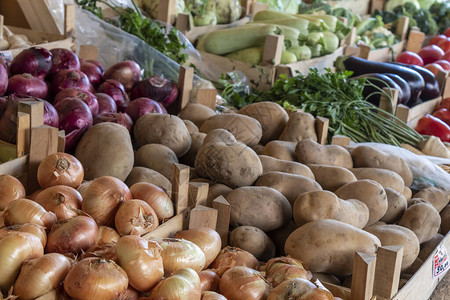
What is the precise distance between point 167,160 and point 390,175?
1069 millimetres

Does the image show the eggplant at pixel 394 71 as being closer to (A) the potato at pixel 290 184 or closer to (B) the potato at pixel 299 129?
(B) the potato at pixel 299 129

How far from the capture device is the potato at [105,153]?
7.41 feet

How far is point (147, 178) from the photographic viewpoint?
227 centimetres

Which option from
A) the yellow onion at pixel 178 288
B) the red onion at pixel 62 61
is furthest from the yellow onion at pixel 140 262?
the red onion at pixel 62 61

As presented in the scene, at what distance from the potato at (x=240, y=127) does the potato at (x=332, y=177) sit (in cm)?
41

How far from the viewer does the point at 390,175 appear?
8.45 feet

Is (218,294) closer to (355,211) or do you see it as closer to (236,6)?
(355,211)

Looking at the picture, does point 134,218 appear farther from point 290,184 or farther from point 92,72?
point 92,72

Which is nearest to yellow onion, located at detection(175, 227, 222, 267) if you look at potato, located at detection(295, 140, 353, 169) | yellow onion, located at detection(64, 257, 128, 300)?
yellow onion, located at detection(64, 257, 128, 300)

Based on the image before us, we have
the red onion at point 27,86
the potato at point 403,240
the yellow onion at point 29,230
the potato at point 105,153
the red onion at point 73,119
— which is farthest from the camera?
the red onion at point 27,86

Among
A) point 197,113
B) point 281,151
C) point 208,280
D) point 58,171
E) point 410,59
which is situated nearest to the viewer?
point 208,280

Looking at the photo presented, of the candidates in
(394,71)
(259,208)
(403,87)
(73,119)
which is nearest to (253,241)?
(259,208)

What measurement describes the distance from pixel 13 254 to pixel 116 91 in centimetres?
170

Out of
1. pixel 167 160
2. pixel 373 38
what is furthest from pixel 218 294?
pixel 373 38
